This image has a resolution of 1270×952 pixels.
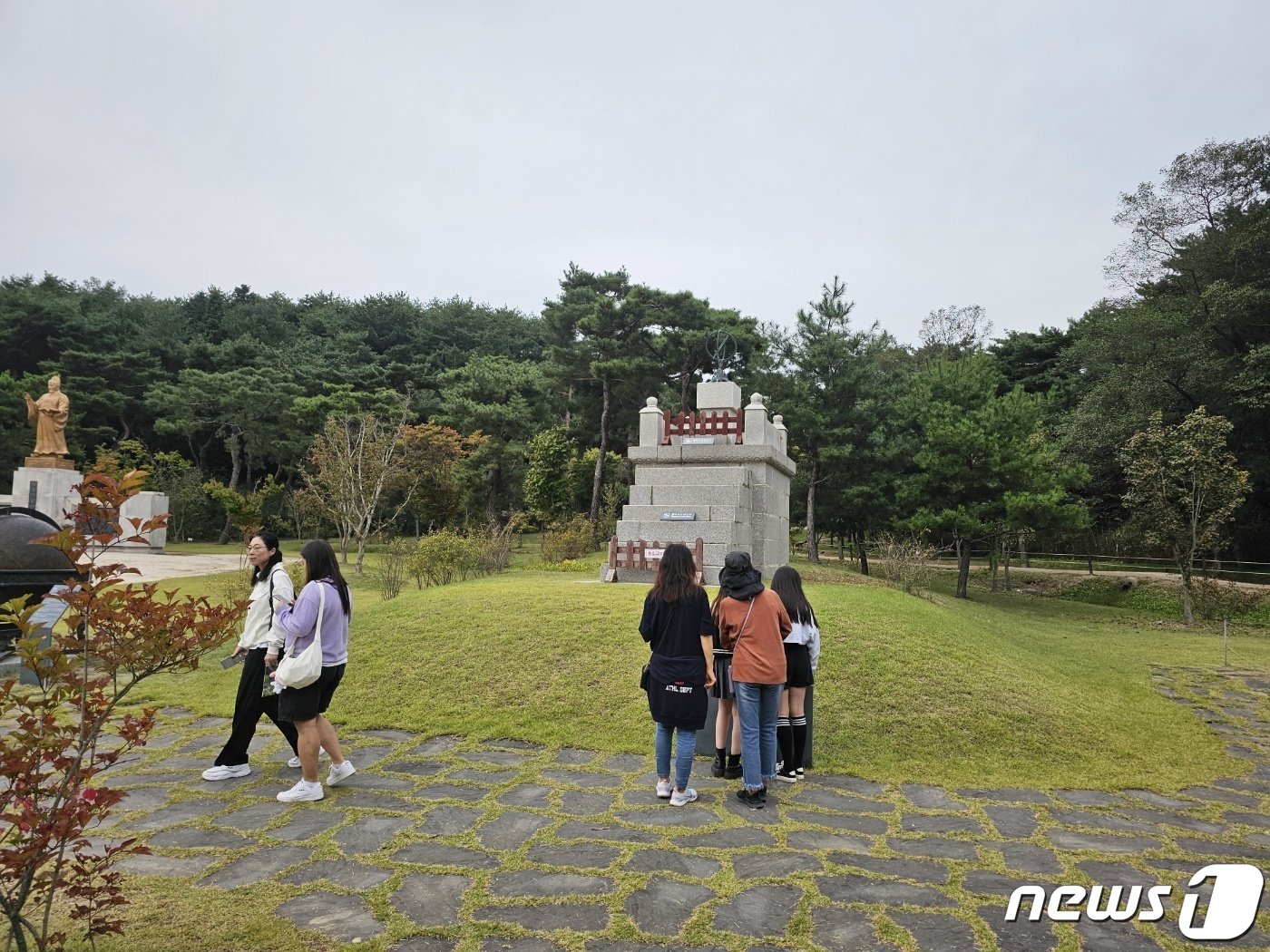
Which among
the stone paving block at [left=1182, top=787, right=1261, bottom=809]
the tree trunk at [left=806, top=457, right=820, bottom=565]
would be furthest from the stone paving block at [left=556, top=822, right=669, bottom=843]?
the tree trunk at [left=806, top=457, right=820, bottom=565]

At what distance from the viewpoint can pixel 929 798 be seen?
15.2ft

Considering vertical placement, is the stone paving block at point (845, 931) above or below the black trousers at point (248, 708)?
below

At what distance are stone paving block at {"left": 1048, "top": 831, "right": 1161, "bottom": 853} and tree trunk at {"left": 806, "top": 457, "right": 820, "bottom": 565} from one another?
17.2 m

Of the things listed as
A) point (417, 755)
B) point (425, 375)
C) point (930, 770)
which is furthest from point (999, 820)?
point (425, 375)

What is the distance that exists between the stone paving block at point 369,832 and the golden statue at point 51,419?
79.1 feet

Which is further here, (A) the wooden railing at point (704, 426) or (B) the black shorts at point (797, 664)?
(A) the wooden railing at point (704, 426)

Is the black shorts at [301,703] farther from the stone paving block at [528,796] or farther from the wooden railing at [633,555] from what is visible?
the wooden railing at [633,555]

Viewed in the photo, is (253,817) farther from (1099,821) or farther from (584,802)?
(1099,821)

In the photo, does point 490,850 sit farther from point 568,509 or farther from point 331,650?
point 568,509

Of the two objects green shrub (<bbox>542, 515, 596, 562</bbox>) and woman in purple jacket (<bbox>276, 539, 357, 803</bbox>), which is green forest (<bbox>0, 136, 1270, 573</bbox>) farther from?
woman in purple jacket (<bbox>276, 539, 357, 803</bbox>)

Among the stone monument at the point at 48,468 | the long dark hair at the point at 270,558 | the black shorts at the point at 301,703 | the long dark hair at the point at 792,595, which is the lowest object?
the black shorts at the point at 301,703

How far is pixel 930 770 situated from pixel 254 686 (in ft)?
15.4

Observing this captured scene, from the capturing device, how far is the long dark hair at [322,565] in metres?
4.46

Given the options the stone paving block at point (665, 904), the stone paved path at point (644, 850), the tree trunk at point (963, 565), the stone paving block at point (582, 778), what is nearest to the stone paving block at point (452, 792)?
the stone paved path at point (644, 850)
